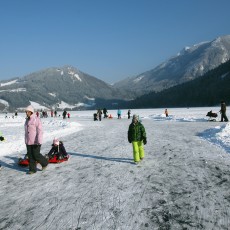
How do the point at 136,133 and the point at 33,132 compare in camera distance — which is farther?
the point at 136,133

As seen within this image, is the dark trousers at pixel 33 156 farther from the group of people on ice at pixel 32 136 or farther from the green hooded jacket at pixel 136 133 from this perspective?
the green hooded jacket at pixel 136 133

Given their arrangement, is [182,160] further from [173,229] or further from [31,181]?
[173,229]

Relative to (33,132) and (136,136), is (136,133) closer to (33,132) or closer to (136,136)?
(136,136)

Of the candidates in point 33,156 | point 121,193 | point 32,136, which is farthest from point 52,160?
point 121,193

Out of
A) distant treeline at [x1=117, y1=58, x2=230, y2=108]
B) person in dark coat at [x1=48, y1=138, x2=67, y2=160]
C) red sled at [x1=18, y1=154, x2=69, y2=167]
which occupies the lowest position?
red sled at [x1=18, y1=154, x2=69, y2=167]

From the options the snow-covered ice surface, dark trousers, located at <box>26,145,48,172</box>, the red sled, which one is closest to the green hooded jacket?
the snow-covered ice surface

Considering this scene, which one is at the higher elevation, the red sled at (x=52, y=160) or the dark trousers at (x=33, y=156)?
the dark trousers at (x=33, y=156)

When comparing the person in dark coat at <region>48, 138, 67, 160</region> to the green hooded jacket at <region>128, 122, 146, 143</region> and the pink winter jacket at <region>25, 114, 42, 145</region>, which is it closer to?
the pink winter jacket at <region>25, 114, 42, 145</region>

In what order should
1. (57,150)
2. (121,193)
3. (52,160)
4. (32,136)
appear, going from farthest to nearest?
1. (57,150)
2. (52,160)
3. (32,136)
4. (121,193)

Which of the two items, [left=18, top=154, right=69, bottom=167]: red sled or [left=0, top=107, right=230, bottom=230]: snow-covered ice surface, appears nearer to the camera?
[left=0, top=107, right=230, bottom=230]: snow-covered ice surface

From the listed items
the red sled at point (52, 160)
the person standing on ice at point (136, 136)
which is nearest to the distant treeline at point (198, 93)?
the person standing on ice at point (136, 136)

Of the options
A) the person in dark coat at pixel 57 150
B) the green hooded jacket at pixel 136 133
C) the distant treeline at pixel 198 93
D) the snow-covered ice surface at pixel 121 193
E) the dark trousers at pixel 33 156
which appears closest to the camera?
the snow-covered ice surface at pixel 121 193

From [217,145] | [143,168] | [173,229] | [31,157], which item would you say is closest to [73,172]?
[31,157]

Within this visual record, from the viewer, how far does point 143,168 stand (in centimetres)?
1052
